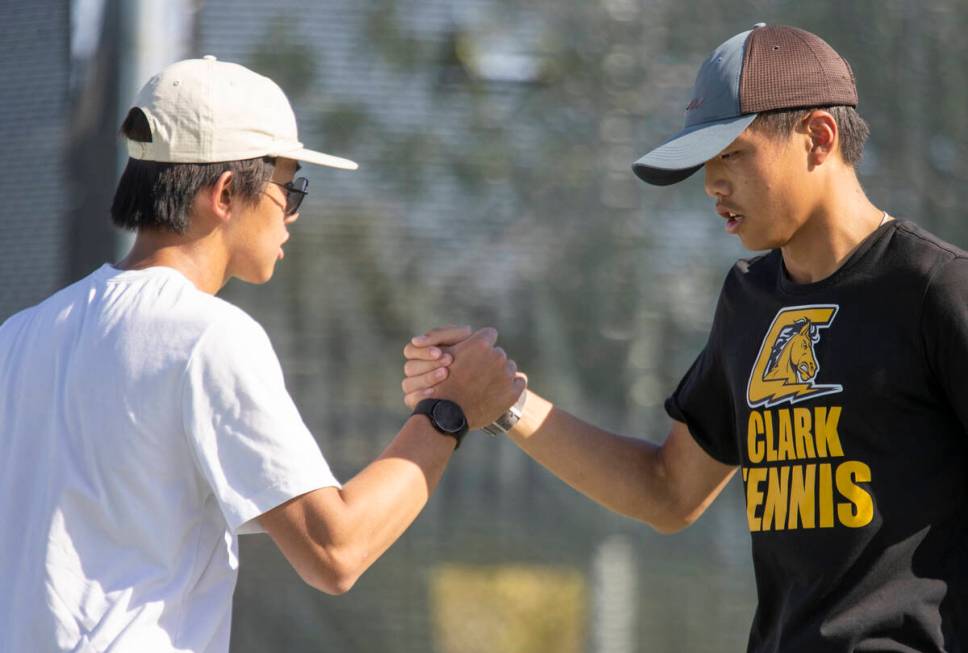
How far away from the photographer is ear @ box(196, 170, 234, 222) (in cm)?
204

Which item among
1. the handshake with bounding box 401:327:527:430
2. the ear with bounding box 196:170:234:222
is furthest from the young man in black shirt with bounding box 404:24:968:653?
the ear with bounding box 196:170:234:222

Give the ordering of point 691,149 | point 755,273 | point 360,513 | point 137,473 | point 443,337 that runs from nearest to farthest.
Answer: point 137,473
point 360,513
point 691,149
point 755,273
point 443,337

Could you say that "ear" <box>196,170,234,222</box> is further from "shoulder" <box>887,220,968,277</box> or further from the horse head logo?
"shoulder" <box>887,220,968,277</box>

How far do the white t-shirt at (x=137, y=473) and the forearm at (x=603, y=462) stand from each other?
2.76 feet

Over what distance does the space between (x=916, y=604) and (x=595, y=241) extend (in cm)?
207

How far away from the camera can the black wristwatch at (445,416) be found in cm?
222

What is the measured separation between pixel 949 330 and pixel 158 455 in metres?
1.20

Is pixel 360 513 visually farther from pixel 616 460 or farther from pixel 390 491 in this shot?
pixel 616 460

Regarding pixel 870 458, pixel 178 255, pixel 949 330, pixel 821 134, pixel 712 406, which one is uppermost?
pixel 821 134

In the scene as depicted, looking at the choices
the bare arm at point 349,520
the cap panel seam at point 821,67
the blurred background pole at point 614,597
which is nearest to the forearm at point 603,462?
the bare arm at point 349,520

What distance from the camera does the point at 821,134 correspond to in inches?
85.6

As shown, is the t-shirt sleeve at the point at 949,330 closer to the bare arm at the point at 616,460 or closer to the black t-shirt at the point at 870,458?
the black t-shirt at the point at 870,458

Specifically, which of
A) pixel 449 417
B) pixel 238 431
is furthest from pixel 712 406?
pixel 238 431

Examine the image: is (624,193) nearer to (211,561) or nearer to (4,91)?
(4,91)
